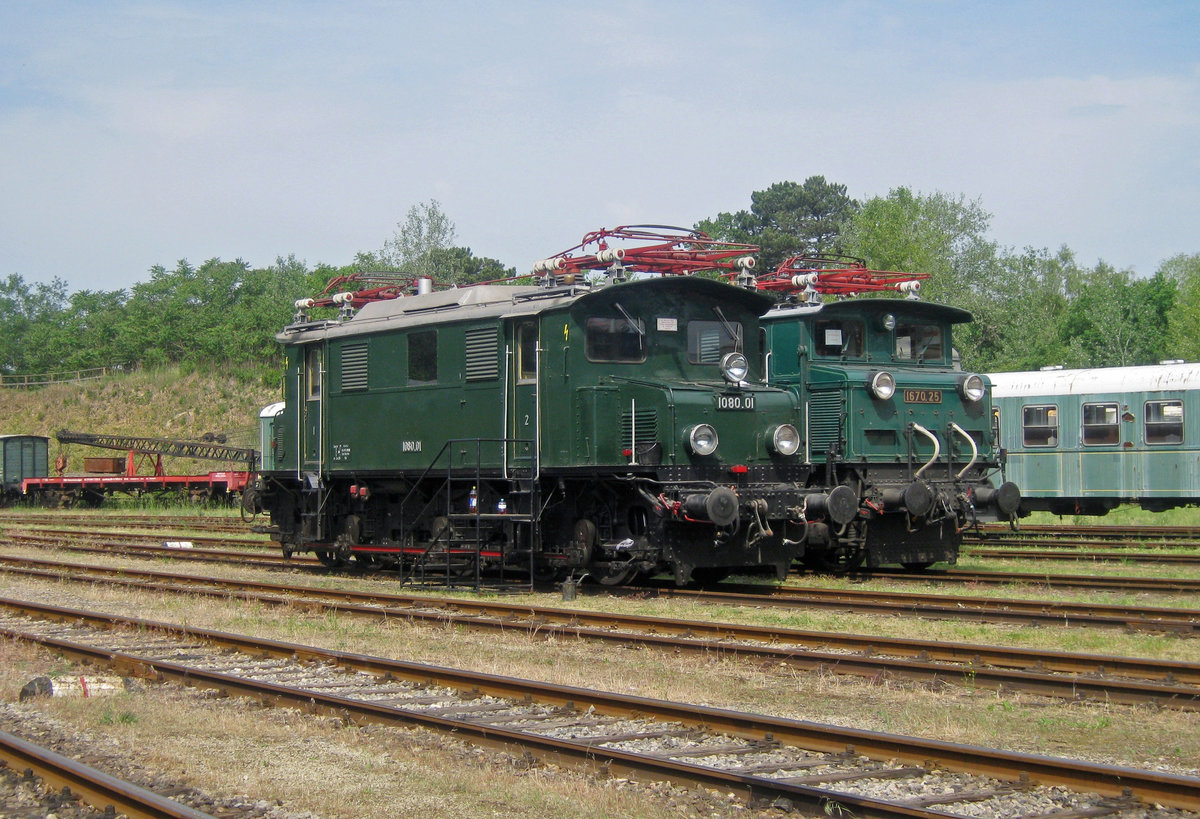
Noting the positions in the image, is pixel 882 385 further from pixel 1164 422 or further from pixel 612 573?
pixel 1164 422

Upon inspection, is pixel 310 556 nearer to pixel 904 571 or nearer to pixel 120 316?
pixel 904 571

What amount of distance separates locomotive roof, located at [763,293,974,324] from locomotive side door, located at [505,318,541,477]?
3707 millimetres

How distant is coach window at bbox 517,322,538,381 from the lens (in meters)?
14.6

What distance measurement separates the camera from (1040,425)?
79.9 ft

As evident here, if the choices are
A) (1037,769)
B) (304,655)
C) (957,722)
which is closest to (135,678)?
(304,655)

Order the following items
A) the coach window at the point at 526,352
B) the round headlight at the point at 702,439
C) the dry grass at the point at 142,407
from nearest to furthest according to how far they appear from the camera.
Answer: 1. the round headlight at the point at 702,439
2. the coach window at the point at 526,352
3. the dry grass at the point at 142,407

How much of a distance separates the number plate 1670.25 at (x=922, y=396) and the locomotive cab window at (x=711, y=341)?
253 cm

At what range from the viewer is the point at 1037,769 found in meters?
6.14

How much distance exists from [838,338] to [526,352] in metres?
4.54

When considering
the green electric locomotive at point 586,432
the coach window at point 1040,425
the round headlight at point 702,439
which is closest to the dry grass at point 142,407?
the coach window at point 1040,425

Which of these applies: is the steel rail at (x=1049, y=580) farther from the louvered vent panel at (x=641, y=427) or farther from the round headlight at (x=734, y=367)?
the louvered vent panel at (x=641, y=427)

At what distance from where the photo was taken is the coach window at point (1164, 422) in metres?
22.6

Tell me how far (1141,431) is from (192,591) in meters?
17.3

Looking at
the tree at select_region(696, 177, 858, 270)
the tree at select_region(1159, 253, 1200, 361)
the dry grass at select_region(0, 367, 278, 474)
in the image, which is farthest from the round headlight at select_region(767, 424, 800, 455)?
the tree at select_region(696, 177, 858, 270)
